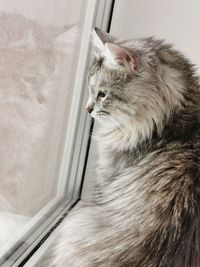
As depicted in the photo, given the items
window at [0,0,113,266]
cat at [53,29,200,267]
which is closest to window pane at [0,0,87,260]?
window at [0,0,113,266]

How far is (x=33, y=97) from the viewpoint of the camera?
54.5 inches

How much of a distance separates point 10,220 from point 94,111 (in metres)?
0.45

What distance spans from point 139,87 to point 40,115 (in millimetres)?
403

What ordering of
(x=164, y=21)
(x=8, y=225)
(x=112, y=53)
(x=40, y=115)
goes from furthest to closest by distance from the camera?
(x=164, y=21), (x=40, y=115), (x=8, y=225), (x=112, y=53)

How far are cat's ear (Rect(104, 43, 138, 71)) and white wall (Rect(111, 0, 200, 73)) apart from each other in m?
0.67

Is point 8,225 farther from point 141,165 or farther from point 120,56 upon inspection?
point 120,56

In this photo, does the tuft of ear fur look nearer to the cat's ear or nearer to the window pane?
the cat's ear

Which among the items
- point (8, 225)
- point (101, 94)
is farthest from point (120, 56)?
point (8, 225)

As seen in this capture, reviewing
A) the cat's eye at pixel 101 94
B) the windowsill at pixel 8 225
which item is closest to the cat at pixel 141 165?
the cat's eye at pixel 101 94

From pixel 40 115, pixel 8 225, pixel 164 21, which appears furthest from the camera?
pixel 164 21

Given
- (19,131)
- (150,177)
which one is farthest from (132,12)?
(150,177)

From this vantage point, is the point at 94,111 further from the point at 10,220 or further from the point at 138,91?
the point at 10,220

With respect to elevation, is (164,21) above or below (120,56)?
above

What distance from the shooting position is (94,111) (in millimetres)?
1387
